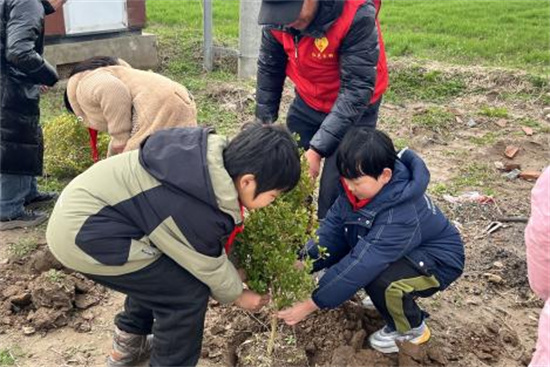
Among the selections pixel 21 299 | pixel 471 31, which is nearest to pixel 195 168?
pixel 21 299

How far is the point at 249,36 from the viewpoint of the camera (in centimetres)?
914

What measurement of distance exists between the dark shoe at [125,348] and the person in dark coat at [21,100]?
2.05m

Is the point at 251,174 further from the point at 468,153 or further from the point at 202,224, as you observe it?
the point at 468,153

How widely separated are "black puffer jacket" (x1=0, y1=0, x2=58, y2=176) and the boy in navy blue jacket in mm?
2599

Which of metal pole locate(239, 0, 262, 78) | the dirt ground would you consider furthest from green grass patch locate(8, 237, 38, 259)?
metal pole locate(239, 0, 262, 78)

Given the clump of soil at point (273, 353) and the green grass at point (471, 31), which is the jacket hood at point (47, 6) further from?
the green grass at point (471, 31)

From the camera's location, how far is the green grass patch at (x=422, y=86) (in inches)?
336

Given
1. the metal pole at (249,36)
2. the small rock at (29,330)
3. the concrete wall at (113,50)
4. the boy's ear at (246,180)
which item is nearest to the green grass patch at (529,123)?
the metal pole at (249,36)

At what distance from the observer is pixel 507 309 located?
4.16 m

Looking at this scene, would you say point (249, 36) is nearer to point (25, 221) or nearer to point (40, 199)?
point (40, 199)

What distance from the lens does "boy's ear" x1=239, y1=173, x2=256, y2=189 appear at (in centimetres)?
266

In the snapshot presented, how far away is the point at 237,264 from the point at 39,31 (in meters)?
2.68

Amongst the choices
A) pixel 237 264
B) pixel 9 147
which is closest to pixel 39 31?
pixel 9 147

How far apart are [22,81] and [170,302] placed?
2.73 m
